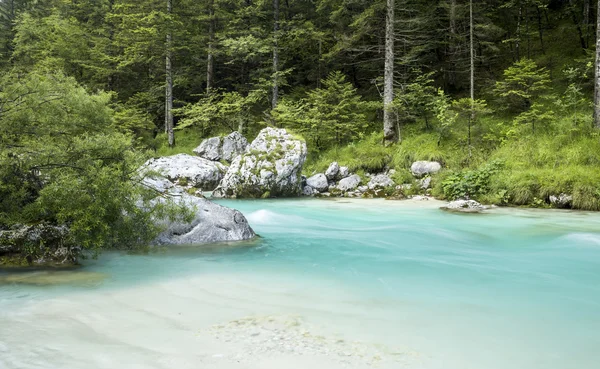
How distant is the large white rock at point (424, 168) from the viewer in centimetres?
1506

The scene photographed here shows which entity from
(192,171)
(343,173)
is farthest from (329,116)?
(192,171)

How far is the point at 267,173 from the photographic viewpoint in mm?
15156

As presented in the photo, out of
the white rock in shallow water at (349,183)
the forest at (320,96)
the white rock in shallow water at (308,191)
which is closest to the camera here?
the forest at (320,96)

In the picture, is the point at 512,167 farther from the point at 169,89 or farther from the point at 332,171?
the point at 169,89

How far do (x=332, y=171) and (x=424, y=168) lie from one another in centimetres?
377

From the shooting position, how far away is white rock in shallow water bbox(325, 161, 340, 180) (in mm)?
16886

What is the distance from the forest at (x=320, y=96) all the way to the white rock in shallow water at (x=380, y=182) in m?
0.31

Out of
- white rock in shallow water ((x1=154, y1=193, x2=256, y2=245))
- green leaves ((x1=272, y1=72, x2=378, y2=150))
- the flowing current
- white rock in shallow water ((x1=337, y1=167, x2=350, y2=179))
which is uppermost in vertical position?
green leaves ((x1=272, y1=72, x2=378, y2=150))

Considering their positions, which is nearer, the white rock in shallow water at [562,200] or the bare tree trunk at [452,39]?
the white rock in shallow water at [562,200]

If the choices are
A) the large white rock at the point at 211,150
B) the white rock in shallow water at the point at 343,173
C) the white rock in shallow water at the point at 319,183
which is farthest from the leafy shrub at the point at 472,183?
the large white rock at the point at 211,150

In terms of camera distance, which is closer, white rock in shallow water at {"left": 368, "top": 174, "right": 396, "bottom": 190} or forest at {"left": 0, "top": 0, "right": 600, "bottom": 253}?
forest at {"left": 0, "top": 0, "right": 600, "bottom": 253}

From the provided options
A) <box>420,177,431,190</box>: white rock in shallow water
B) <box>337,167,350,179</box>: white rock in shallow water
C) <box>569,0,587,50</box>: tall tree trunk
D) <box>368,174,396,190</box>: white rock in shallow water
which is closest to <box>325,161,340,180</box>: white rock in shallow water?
<box>337,167,350,179</box>: white rock in shallow water

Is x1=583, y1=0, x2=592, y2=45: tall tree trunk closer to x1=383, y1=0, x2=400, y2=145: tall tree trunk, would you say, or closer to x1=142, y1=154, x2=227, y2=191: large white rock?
x1=383, y1=0, x2=400, y2=145: tall tree trunk

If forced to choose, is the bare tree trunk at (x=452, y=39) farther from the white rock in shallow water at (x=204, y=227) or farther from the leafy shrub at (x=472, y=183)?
the white rock in shallow water at (x=204, y=227)
